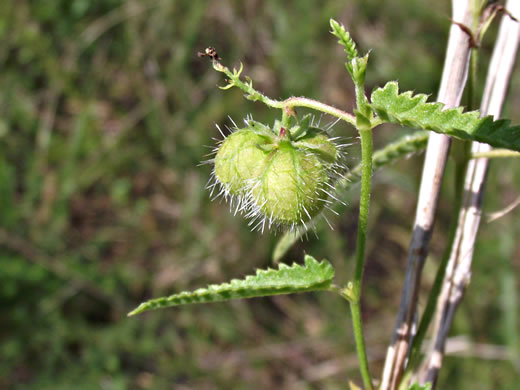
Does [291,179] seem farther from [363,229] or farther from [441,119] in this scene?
[441,119]

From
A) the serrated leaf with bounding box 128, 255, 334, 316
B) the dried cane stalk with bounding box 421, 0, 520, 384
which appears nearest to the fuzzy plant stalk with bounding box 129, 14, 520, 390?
the serrated leaf with bounding box 128, 255, 334, 316

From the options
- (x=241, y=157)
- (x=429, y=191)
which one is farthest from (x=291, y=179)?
(x=429, y=191)

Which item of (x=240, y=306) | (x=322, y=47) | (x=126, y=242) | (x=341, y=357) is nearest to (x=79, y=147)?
(x=126, y=242)

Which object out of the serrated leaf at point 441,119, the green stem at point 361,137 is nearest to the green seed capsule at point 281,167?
the green stem at point 361,137

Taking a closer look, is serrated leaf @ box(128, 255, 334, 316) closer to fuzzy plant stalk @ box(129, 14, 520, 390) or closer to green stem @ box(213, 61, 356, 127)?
fuzzy plant stalk @ box(129, 14, 520, 390)

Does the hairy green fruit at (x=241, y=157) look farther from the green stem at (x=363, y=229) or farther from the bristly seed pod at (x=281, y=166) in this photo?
the green stem at (x=363, y=229)

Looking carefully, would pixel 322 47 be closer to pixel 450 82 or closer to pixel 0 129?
pixel 0 129
